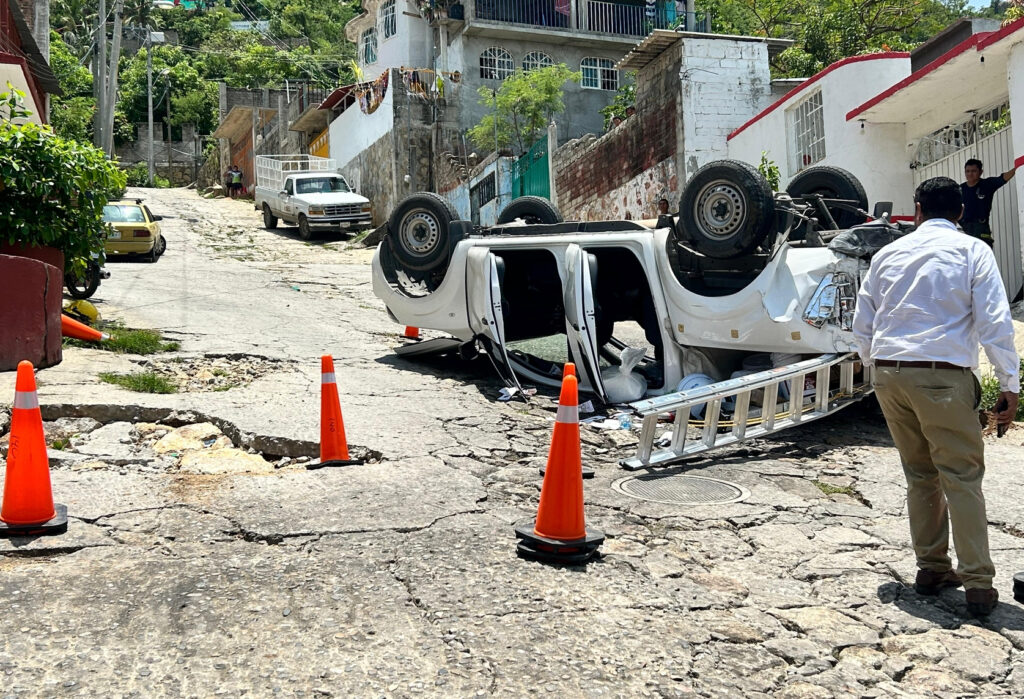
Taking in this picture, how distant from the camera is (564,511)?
483 centimetres

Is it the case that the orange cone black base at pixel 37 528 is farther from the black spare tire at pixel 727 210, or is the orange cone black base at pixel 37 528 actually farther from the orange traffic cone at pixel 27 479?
the black spare tire at pixel 727 210

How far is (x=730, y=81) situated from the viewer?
21.6 metres

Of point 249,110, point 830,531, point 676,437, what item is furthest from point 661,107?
point 249,110

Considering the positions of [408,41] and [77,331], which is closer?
[77,331]

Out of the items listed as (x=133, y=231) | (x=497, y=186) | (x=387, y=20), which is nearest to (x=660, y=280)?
(x=133, y=231)

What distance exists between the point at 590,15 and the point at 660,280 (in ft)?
93.5

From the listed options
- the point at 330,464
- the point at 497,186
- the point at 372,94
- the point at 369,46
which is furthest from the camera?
the point at 369,46

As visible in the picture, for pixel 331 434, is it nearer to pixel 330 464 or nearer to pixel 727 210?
pixel 330 464

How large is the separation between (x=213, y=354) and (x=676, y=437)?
554 cm

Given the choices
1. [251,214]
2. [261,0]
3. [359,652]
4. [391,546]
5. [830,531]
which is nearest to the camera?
[359,652]

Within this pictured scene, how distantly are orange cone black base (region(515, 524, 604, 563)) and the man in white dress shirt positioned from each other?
1.46 metres

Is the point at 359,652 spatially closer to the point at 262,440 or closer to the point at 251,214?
the point at 262,440

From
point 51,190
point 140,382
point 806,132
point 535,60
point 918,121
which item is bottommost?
point 140,382

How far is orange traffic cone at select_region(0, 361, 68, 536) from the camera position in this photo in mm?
4949
